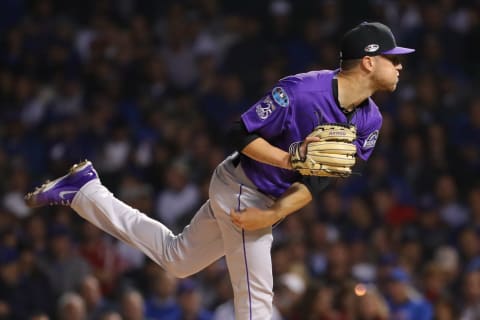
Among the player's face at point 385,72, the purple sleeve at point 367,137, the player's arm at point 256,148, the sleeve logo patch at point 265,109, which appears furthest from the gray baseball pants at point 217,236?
the player's face at point 385,72

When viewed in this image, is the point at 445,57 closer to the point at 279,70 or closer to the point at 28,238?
the point at 279,70

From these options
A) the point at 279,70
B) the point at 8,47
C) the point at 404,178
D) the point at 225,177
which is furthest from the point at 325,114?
the point at 8,47

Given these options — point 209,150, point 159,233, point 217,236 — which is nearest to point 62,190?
point 159,233

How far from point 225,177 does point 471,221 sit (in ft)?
15.8

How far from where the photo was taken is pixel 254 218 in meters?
5.12

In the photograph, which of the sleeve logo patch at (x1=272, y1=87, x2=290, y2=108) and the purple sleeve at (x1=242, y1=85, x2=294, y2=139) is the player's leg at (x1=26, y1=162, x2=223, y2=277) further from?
the sleeve logo patch at (x1=272, y1=87, x2=290, y2=108)

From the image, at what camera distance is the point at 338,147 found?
4.93 metres

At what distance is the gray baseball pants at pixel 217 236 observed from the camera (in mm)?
5238

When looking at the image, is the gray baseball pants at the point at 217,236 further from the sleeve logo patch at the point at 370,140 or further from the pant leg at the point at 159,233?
the sleeve logo patch at the point at 370,140

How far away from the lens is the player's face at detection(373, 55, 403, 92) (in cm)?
511

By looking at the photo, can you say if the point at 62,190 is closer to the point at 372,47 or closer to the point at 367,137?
the point at 367,137

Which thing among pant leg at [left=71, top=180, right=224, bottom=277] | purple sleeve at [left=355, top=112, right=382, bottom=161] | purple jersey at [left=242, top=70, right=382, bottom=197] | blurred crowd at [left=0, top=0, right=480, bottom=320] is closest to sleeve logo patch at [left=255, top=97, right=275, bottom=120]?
purple jersey at [left=242, top=70, right=382, bottom=197]

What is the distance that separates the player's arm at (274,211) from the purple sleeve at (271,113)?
33 centimetres

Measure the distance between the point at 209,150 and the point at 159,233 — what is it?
4819 millimetres
